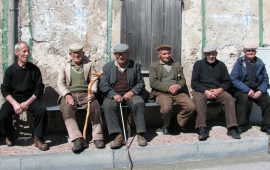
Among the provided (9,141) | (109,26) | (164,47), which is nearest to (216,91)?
(164,47)

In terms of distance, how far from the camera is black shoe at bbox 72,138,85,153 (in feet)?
18.0

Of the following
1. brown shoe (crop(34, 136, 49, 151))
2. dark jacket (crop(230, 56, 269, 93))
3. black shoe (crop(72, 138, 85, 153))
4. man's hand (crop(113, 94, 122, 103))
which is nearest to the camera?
black shoe (crop(72, 138, 85, 153))

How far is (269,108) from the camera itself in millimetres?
6680

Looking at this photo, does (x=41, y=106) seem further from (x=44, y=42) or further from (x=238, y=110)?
(x=238, y=110)

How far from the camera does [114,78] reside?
630 centimetres

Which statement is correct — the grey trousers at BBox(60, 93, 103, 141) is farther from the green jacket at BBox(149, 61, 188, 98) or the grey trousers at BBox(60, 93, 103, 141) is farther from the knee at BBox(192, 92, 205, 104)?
the knee at BBox(192, 92, 205, 104)

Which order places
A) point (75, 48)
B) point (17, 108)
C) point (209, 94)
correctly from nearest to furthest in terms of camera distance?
point (17, 108)
point (75, 48)
point (209, 94)

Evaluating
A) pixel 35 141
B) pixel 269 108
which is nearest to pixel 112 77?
pixel 35 141

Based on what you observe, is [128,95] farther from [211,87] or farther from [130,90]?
[211,87]

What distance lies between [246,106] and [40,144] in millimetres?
3204

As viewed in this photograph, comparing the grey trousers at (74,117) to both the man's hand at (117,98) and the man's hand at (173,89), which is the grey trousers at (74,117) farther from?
the man's hand at (173,89)

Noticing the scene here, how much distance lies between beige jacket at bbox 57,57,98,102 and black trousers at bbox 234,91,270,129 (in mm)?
2289

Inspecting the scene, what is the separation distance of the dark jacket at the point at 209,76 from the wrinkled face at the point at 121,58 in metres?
1.21

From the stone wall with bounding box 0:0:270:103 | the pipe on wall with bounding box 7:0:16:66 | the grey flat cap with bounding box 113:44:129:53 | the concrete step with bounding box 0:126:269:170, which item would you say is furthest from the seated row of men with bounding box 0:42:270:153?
the stone wall with bounding box 0:0:270:103
